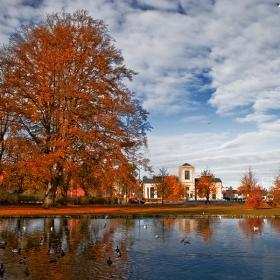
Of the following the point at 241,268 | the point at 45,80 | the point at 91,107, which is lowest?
the point at 241,268

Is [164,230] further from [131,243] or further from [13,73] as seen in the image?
[13,73]

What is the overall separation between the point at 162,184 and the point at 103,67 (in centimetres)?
3736

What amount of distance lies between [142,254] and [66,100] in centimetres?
2679

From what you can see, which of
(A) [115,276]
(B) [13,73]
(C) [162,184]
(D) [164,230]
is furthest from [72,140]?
(C) [162,184]

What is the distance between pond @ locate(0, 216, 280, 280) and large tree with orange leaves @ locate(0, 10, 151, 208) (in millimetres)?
14872

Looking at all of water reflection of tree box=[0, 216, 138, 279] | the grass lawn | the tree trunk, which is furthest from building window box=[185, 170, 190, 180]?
water reflection of tree box=[0, 216, 138, 279]

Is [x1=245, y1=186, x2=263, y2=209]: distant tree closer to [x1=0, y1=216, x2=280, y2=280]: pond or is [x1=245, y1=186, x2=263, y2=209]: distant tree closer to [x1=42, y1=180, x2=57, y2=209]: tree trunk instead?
[x1=0, y1=216, x2=280, y2=280]: pond

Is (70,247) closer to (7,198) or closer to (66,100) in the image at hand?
(66,100)

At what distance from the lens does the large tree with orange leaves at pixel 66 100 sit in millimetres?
36438

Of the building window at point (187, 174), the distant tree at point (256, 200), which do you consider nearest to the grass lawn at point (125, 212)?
the distant tree at point (256, 200)

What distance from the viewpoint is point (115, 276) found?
37.2 ft

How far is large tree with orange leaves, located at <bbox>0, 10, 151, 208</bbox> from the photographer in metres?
36.4

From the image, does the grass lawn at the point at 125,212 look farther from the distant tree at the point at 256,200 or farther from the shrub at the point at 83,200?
→ the shrub at the point at 83,200

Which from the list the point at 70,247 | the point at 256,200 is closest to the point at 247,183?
the point at 256,200
